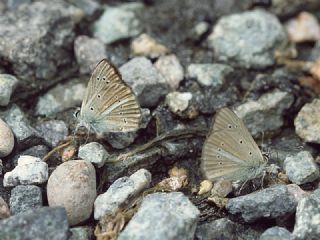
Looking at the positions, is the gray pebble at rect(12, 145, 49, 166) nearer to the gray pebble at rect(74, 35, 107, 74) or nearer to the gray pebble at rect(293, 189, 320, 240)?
the gray pebble at rect(74, 35, 107, 74)

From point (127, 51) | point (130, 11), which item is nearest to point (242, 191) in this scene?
point (127, 51)

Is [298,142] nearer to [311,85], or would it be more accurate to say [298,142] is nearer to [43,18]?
[311,85]

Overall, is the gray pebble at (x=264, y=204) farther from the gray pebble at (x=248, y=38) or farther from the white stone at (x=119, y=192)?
the gray pebble at (x=248, y=38)

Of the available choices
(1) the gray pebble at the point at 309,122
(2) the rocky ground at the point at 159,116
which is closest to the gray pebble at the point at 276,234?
(2) the rocky ground at the point at 159,116

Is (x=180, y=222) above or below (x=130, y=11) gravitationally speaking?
below

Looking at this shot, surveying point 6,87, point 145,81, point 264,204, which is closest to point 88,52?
point 145,81

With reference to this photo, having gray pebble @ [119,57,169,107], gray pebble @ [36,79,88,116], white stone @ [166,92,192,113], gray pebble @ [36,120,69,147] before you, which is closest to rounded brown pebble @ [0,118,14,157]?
gray pebble @ [36,120,69,147]
